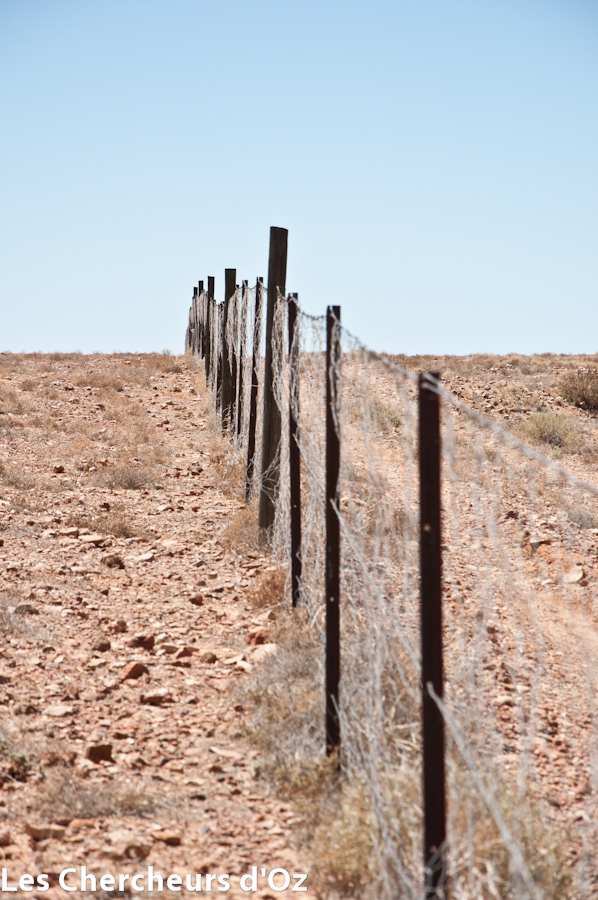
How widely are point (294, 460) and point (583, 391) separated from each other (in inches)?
451

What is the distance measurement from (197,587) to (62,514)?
2471mm

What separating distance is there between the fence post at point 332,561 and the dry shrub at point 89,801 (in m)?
0.82

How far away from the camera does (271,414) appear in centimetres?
665

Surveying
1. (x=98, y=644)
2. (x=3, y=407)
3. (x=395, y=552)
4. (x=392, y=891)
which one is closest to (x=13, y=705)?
(x=98, y=644)

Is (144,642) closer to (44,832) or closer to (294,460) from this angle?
(294,460)

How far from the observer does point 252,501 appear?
754 centimetres

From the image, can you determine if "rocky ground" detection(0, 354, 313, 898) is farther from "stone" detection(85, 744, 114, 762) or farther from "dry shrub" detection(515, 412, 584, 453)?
"dry shrub" detection(515, 412, 584, 453)

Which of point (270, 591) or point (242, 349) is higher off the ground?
point (242, 349)

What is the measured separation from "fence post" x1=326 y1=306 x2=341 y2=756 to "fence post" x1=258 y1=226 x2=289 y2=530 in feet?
9.47

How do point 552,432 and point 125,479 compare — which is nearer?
point 125,479

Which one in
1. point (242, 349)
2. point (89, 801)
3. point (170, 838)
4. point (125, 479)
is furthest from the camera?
point (242, 349)

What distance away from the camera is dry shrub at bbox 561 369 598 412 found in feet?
48.4

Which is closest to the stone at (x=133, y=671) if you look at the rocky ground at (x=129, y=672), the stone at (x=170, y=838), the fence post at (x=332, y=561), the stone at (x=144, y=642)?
the rocky ground at (x=129, y=672)

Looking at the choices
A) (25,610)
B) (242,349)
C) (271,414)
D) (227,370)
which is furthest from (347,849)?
(227,370)
